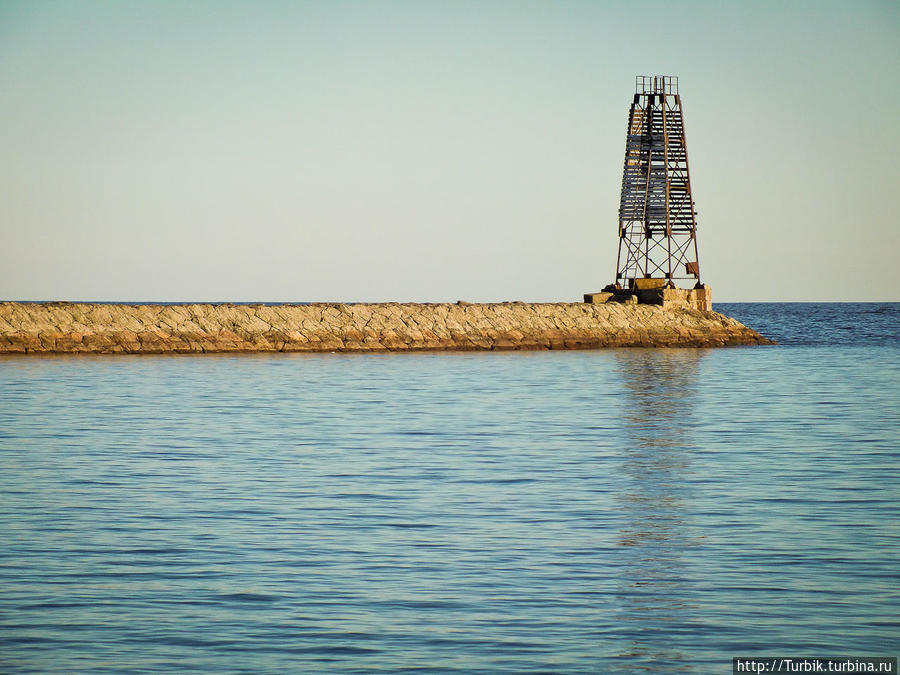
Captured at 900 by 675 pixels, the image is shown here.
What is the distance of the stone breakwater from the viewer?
4675 centimetres

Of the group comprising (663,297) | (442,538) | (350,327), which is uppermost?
(663,297)

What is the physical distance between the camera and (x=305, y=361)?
43.8m

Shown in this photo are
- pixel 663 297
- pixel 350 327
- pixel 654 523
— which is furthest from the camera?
pixel 663 297

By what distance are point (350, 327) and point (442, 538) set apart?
40.3 m

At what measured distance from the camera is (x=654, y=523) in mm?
11812

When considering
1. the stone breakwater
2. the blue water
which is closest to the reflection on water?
the blue water

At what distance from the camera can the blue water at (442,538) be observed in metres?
7.89

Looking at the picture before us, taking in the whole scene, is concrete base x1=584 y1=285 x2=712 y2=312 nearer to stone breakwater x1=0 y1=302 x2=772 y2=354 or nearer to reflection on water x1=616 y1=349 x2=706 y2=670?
stone breakwater x1=0 y1=302 x2=772 y2=354

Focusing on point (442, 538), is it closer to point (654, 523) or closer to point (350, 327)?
point (654, 523)

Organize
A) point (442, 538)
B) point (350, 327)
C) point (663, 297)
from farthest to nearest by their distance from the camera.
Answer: point (663, 297), point (350, 327), point (442, 538)

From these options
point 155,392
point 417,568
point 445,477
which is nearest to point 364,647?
point 417,568

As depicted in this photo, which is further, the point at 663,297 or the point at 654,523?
the point at 663,297

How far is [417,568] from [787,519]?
443 centimetres

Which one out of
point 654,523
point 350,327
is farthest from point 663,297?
point 654,523
